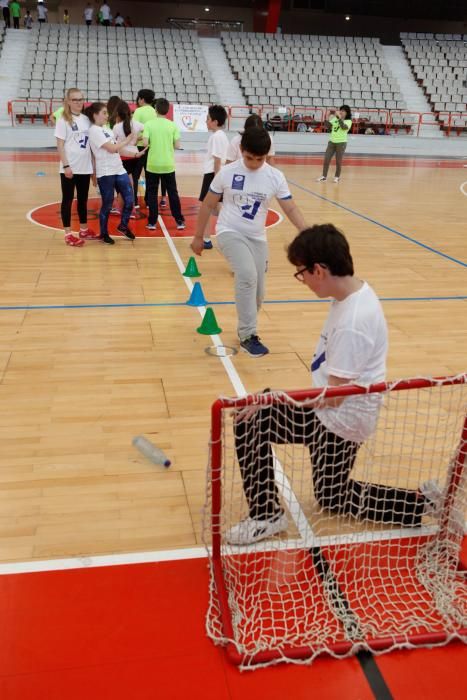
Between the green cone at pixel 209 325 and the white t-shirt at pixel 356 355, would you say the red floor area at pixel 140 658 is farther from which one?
the green cone at pixel 209 325

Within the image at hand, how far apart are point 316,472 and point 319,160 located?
62.9 feet

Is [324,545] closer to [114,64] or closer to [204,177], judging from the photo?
[204,177]

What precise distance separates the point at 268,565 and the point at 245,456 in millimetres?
540

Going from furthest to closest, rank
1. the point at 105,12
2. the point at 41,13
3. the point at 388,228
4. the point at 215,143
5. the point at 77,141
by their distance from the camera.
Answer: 1. the point at 105,12
2. the point at 41,13
3. the point at 388,228
4. the point at 215,143
5. the point at 77,141

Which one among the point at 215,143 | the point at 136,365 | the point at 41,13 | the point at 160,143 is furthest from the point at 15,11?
the point at 136,365

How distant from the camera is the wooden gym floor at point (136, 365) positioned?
10.1ft

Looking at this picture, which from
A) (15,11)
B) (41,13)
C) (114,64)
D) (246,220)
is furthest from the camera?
(41,13)

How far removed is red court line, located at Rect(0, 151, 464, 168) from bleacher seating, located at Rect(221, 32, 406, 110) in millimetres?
6279

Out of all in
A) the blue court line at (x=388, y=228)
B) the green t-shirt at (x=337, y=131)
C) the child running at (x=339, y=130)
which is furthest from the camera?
the green t-shirt at (x=337, y=131)

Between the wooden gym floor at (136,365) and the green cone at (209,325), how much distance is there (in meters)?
0.08

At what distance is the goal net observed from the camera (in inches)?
98.0

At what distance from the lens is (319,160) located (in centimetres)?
2080

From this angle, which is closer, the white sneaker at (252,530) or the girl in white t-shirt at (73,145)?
the white sneaker at (252,530)

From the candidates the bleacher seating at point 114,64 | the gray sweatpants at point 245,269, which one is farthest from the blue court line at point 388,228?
the bleacher seating at point 114,64
